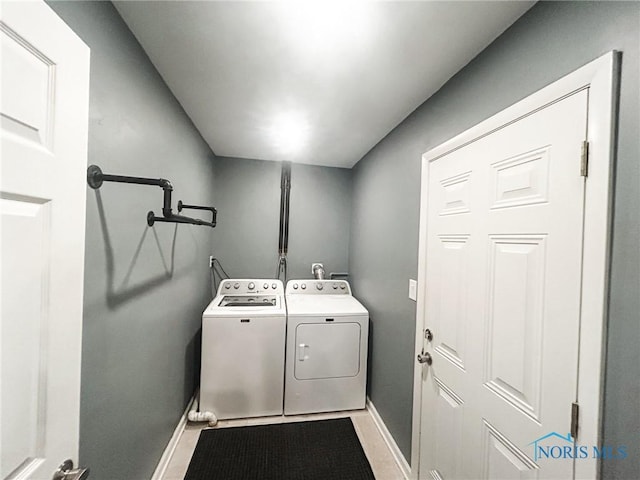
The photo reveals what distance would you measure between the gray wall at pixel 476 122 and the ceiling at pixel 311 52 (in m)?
0.13

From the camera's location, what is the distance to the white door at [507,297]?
29.8 inches

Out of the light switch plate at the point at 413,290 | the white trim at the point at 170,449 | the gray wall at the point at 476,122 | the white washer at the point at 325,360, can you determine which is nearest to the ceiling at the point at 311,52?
the gray wall at the point at 476,122

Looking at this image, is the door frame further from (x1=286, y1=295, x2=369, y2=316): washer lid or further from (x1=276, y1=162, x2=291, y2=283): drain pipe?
(x1=276, y1=162, x2=291, y2=283): drain pipe

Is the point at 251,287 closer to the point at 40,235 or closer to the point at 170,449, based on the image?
the point at 170,449

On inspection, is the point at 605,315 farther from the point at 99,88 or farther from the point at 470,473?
the point at 99,88

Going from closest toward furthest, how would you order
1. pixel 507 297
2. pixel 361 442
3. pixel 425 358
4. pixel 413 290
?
pixel 507 297 → pixel 425 358 → pixel 413 290 → pixel 361 442

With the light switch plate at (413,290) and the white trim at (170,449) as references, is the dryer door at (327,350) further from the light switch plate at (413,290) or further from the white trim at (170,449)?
the white trim at (170,449)

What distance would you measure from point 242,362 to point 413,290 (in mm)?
1510

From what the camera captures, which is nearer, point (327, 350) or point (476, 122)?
point (476, 122)

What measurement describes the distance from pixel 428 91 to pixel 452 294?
3.83 feet

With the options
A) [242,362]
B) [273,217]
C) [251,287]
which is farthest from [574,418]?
[273,217]

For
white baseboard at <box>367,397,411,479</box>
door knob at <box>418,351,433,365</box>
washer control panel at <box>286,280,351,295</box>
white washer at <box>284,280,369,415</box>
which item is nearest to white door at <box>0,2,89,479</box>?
door knob at <box>418,351,433,365</box>

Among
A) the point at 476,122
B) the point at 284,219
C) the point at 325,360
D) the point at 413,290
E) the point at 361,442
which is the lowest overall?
the point at 361,442

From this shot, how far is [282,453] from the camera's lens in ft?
5.65
